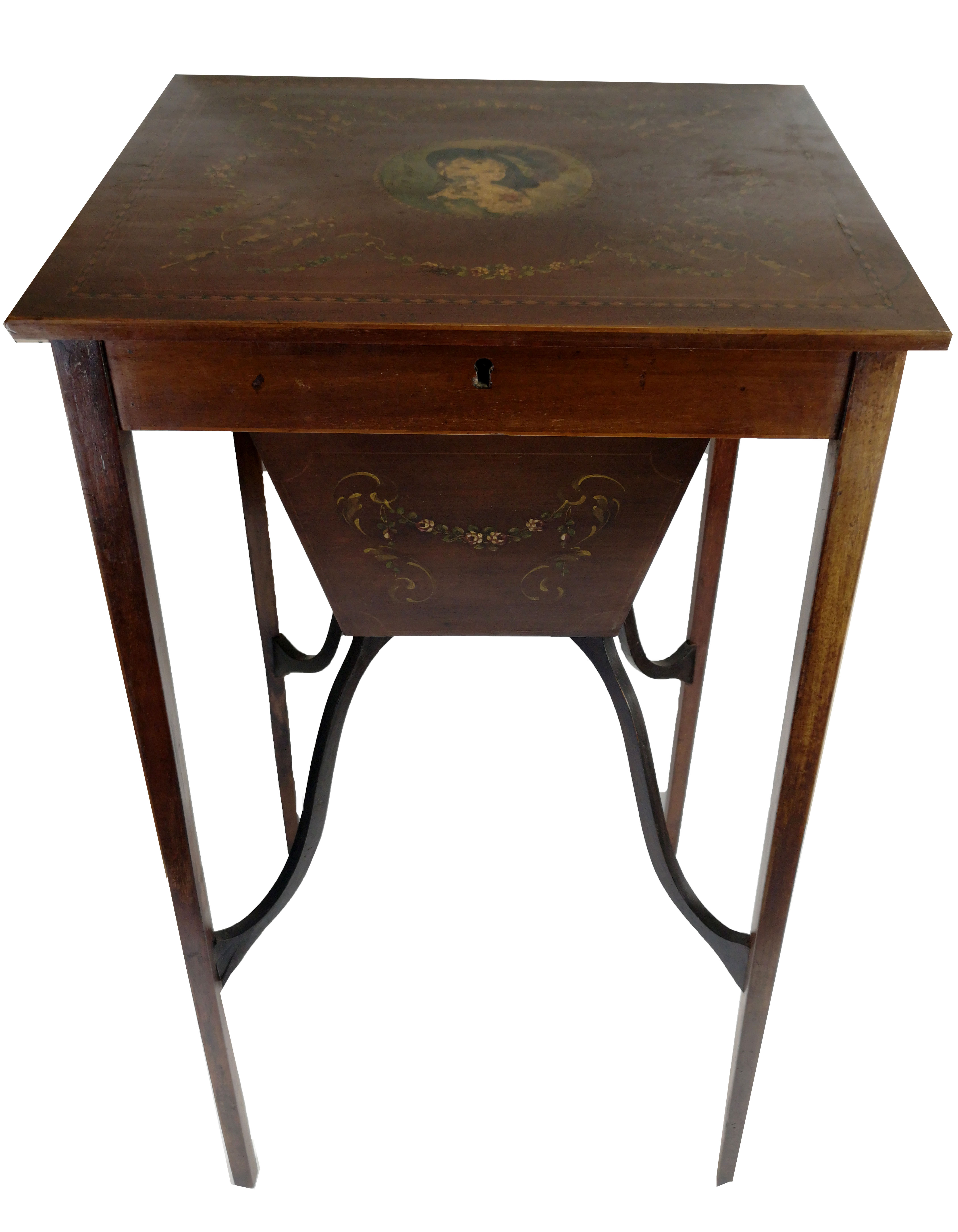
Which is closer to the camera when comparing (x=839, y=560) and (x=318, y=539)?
(x=839, y=560)

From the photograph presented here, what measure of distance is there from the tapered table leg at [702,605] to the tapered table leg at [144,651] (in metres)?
0.68

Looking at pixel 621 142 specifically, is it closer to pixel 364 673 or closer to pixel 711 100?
pixel 711 100

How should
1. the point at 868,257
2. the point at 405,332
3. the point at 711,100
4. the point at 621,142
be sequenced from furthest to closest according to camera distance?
the point at 711,100 < the point at 621,142 < the point at 868,257 < the point at 405,332

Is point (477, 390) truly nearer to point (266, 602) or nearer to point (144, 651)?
point (144, 651)

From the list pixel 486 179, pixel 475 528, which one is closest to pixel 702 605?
pixel 475 528

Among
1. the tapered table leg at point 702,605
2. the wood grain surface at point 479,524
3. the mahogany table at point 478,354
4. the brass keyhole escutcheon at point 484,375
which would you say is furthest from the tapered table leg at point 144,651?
the tapered table leg at point 702,605

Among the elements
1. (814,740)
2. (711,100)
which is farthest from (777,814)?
(711,100)

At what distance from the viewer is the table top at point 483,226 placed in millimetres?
1183

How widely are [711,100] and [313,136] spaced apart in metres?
0.52

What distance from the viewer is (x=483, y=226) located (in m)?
1.35

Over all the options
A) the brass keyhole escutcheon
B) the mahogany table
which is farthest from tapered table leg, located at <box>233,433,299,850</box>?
the brass keyhole escutcheon

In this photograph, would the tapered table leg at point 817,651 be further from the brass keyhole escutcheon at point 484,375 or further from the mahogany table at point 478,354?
the brass keyhole escutcheon at point 484,375

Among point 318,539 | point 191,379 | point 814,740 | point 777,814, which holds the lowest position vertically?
point 777,814

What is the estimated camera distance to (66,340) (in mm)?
1210
